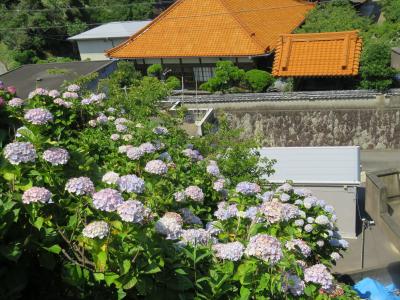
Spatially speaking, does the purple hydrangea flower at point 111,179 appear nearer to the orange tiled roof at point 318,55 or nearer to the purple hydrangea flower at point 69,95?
the purple hydrangea flower at point 69,95

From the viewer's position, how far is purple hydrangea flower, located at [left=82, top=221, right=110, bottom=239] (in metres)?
2.71

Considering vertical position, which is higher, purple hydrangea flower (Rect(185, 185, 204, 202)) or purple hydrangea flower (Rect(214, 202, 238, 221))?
purple hydrangea flower (Rect(185, 185, 204, 202))

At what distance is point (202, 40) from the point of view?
2167cm

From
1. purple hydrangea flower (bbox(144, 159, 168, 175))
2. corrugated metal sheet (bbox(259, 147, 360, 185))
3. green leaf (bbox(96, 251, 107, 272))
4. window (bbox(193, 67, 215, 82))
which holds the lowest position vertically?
corrugated metal sheet (bbox(259, 147, 360, 185))

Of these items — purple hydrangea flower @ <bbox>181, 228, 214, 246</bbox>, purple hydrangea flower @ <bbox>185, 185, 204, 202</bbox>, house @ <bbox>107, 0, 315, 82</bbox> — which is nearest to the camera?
purple hydrangea flower @ <bbox>181, 228, 214, 246</bbox>

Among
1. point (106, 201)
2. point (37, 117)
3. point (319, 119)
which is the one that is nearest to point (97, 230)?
point (106, 201)

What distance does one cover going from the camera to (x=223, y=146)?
30.5 ft

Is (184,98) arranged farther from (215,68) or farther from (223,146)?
(223,146)

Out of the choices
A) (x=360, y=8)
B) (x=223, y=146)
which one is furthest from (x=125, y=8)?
(x=223, y=146)

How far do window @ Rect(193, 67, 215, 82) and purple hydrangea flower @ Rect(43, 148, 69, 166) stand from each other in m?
18.4

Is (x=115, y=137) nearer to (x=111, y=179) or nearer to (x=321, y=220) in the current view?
(x=111, y=179)

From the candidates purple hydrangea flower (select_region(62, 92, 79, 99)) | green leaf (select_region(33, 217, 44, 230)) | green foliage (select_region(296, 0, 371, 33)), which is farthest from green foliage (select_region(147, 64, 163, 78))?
green leaf (select_region(33, 217, 44, 230))

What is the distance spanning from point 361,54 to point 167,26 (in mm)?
9956

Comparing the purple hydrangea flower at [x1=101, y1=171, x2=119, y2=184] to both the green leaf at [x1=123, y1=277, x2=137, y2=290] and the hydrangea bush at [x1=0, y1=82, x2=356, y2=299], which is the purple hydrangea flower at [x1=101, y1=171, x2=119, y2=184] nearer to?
the hydrangea bush at [x1=0, y1=82, x2=356, y2=299]
